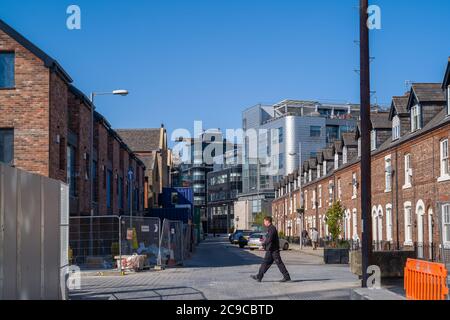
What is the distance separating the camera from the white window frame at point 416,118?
3167cm

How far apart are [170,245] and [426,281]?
53.9 feet

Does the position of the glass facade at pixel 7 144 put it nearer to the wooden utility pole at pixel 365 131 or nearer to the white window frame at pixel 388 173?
the wooden utility pole at pixel 365 131

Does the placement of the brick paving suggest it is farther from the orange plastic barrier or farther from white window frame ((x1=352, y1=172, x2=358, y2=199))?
white window frame ((x1=352, y1=172, x2=358, y2=199))

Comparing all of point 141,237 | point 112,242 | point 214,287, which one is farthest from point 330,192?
point 214,287

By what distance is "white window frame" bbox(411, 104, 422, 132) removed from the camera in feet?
104

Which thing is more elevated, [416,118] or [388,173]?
[416,118]

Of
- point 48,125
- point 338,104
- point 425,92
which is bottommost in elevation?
point 48,125

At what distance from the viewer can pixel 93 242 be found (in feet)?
83.5

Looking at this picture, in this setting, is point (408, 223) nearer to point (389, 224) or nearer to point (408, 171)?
point (408, 171)

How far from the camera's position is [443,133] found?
1077 inches

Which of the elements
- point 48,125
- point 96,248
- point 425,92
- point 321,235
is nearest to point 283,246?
point 321,235

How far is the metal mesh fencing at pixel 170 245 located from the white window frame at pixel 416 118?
12.6m
